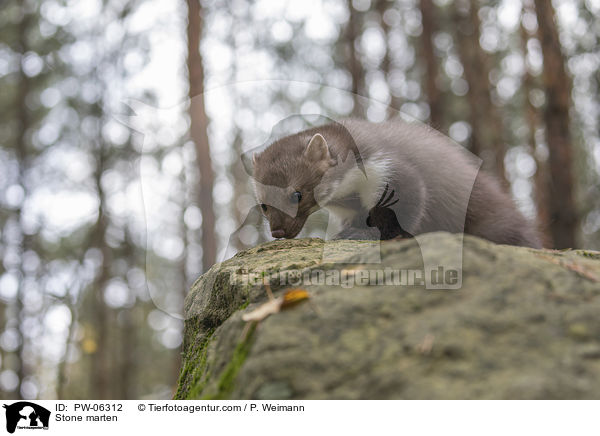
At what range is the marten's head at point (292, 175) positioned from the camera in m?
4.06

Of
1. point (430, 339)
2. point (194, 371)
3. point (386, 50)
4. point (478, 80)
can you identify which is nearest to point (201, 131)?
point (194, 371)

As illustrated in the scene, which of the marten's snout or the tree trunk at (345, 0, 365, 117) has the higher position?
the tree trunk at (345, 0, 365, 117)

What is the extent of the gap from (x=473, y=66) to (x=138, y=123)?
1310cm

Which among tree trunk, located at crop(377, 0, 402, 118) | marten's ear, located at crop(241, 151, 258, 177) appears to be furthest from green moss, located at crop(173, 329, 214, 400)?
tree trunk, located at crop(377, 0, 402, 118)

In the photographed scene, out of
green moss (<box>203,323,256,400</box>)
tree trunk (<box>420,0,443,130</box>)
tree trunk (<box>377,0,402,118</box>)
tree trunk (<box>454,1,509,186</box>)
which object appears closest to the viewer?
green moss (<box>203,323,256,400</box>)

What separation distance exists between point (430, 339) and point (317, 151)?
2.43 meters

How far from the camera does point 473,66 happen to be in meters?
14.5

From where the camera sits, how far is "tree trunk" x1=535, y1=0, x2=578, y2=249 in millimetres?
9320

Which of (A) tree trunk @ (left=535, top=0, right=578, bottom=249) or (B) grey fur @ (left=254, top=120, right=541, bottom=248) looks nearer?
(B) grey fur @ (left=254, top=120, right=541, bottom=248)
